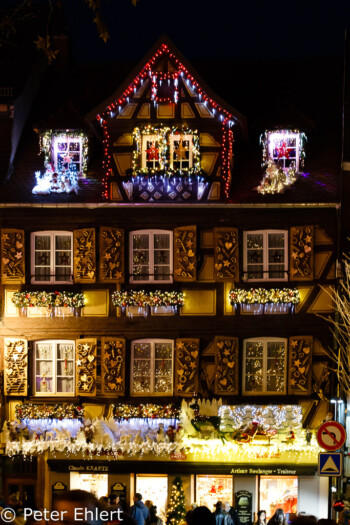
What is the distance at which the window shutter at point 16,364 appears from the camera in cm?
1948

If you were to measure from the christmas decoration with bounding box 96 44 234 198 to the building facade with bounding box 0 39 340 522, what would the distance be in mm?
35

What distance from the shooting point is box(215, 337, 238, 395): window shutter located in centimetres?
1895

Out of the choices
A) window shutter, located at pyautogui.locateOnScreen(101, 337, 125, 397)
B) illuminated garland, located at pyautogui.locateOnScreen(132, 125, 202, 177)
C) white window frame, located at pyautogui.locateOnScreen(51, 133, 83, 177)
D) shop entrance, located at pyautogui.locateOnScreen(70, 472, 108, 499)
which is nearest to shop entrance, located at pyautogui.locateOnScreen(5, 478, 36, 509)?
shop entrance, located at pyautogui.locateOnScreen(70, 472, 108, 499)

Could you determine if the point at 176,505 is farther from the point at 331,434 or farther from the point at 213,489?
the point at 331,434

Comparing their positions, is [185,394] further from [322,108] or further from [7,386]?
[322,108]

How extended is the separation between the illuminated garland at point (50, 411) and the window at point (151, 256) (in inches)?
140

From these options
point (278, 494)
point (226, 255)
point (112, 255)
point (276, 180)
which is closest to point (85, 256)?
point (112, 255)

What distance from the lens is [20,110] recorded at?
2105cm

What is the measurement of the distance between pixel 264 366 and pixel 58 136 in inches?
314

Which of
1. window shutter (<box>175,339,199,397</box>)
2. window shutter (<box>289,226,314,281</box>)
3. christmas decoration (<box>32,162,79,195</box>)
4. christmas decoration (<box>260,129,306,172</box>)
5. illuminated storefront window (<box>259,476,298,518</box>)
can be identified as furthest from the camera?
christmas decoration (<box>260,129,306,172</box>)

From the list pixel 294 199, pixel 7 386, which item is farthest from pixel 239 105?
pixel 7 386

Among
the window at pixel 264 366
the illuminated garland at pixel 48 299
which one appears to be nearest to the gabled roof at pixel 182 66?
the illuminated garland at pixel 48 299

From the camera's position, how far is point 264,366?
19.4 meters

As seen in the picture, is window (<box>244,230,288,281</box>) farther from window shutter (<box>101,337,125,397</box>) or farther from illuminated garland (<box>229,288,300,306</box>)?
window shutter (<box>101,337,125,397</box>)
